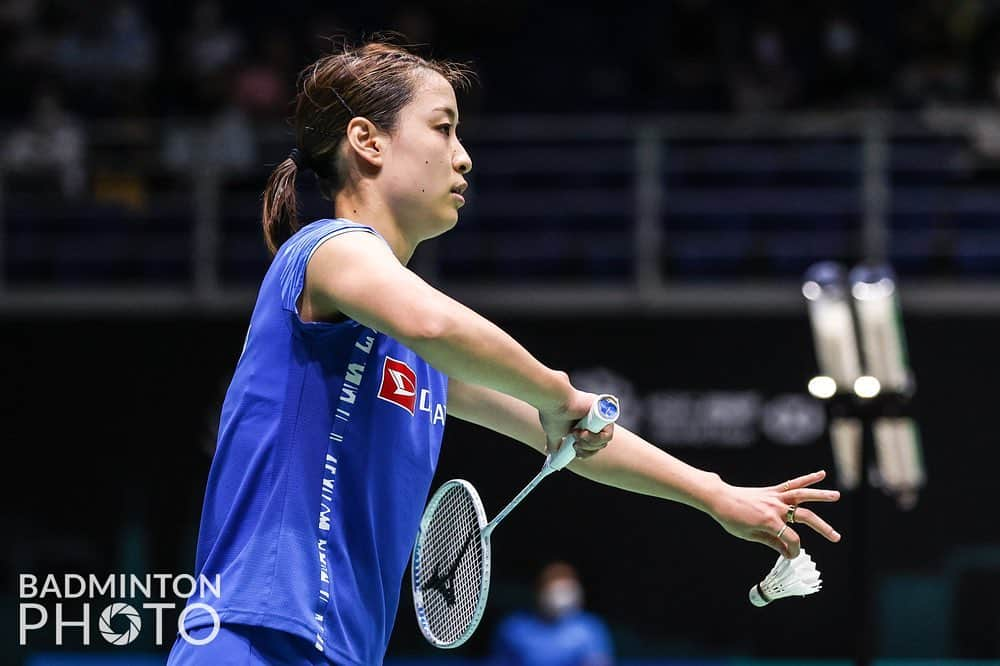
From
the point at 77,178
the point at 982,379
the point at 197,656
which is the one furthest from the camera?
the point at 77,178

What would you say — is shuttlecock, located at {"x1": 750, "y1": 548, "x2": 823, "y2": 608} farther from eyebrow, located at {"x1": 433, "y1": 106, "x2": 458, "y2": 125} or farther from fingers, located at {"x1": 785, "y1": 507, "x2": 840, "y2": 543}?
eyebrow, located at {"x1": 433, "y1": 106, "x2": 458, "y2": 125}

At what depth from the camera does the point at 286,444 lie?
2043mm

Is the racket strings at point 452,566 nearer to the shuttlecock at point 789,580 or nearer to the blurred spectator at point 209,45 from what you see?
the shuttlecock at point 789,580

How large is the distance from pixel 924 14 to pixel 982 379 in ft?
9.31

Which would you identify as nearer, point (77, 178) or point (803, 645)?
point (803, 645)

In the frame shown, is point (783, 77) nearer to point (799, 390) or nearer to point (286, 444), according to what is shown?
point (799, 390)

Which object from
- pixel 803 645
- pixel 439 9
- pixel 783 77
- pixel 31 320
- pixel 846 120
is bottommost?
pixel 803 645

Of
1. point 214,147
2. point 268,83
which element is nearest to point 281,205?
point 214,147

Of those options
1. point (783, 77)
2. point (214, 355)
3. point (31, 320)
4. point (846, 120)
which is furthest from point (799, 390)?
point (31, 320)

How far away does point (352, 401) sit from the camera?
2088 millimetres

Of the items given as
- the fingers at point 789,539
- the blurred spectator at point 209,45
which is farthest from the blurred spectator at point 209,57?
the fingers at point 789,539

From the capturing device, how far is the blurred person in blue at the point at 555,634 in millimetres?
8422

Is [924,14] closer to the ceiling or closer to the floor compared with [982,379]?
closer to the ceiling

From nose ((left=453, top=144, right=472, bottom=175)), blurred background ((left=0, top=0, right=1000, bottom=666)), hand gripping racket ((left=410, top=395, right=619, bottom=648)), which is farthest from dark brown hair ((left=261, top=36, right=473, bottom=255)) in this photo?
blurred background ((left=0, top=0, right=1000, bottom=666))
